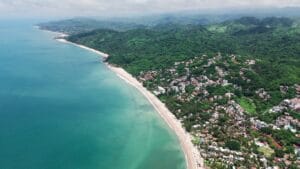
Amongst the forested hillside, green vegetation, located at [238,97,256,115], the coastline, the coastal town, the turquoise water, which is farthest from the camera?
green vegetation, located at [238,97,256,115]

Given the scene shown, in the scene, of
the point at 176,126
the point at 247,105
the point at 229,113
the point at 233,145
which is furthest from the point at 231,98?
the point at 233,145

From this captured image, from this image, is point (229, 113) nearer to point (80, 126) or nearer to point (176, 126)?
point (176, 126)

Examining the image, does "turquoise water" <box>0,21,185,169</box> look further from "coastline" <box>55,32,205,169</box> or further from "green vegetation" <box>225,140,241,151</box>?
A: "green vegetation" <box>225,140,241,151</box>

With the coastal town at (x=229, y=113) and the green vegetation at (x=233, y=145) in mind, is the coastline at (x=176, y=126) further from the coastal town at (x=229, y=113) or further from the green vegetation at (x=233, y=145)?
the green vegetation at (x=233, y=145)

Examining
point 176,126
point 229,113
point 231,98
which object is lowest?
point 176,126

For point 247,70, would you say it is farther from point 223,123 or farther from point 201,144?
point 201,144

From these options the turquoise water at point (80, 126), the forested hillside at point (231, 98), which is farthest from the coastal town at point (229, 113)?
the turquoise water at point (80, 126)

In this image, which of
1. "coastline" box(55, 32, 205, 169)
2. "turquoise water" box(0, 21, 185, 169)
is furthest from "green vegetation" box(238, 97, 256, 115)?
"turquoise water" box(0, 21, 185, 169)
